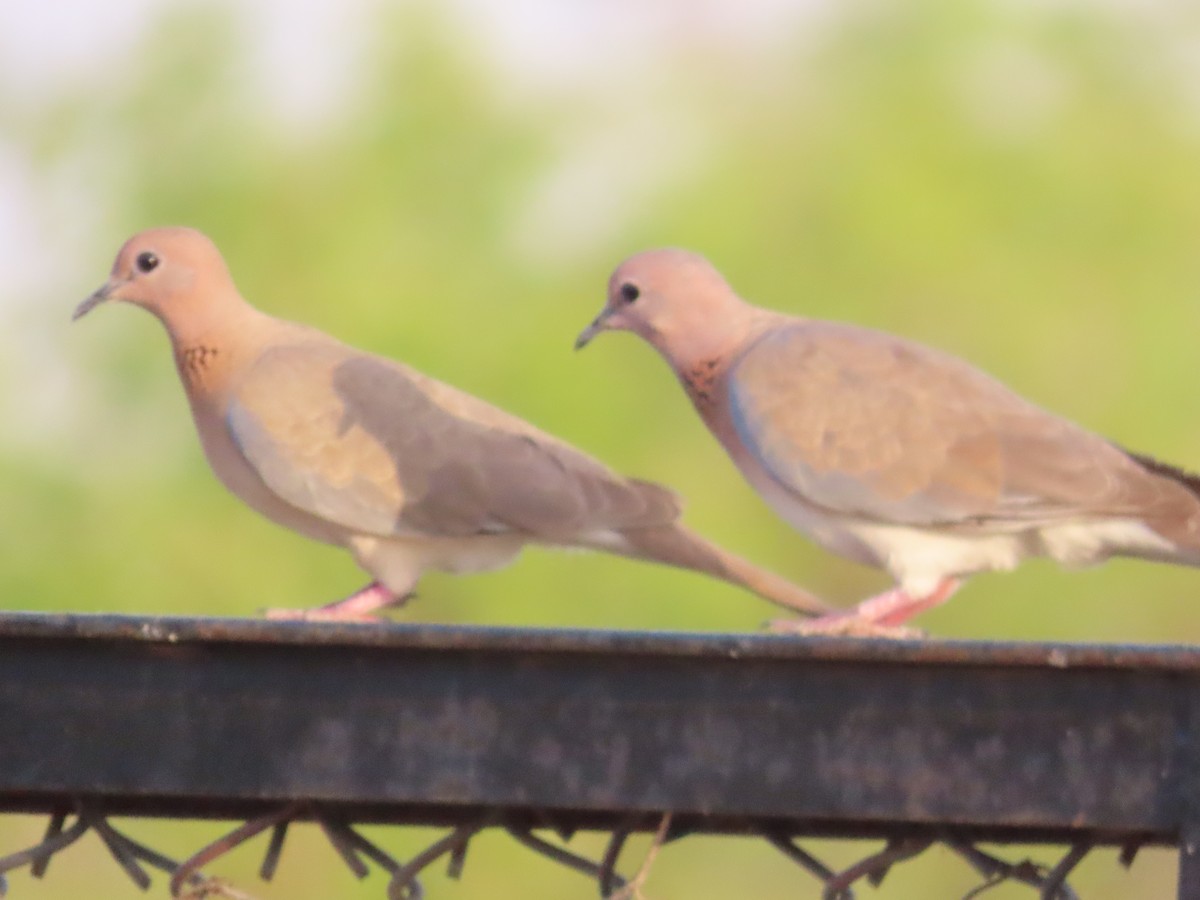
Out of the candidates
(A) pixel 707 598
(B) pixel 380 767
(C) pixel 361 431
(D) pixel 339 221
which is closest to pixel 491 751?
(B) pixel 380 767

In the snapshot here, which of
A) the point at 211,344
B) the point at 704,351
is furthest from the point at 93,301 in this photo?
the point at 704,351

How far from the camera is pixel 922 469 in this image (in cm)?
421

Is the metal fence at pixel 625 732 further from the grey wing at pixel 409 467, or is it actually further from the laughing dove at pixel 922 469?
the grey wing at pixel 409 467

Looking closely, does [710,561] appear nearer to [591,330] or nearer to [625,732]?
[591,330]

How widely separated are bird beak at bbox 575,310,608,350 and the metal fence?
106 inches

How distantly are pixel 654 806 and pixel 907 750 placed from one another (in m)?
0.20

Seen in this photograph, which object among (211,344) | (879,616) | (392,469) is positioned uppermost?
(211,344)

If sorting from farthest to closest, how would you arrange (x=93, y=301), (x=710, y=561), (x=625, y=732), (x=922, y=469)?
1. (x=93, y=301)
2. (x=710, y=561)
3. (x=922, y=469)
4. (x=625, y=732)

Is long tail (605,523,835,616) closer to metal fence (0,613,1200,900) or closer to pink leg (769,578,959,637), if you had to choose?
pink leg (769,578,959,637)

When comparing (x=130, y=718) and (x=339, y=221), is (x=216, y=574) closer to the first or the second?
(x=339, y=221)

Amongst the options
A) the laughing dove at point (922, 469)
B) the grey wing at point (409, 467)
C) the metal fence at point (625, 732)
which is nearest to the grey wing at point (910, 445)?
the laughing dove at point (922, 469)

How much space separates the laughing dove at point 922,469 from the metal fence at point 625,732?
240 cm

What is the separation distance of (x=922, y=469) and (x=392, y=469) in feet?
3.84

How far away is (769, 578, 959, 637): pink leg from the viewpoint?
134 inches
